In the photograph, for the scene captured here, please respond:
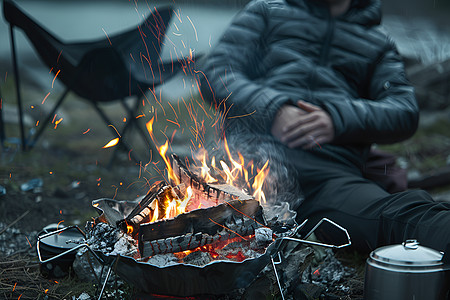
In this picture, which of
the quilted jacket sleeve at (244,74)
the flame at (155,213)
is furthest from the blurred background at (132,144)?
the flame at (155,213)

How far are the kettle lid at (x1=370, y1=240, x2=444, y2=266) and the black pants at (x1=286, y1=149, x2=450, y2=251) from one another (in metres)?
0.25

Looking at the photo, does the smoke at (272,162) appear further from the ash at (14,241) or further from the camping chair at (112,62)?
the camping chair at (112,62)

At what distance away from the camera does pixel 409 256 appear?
64.5 inches

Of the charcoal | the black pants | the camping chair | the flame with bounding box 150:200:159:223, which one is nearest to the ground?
the black pants

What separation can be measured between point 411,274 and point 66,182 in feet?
9.72

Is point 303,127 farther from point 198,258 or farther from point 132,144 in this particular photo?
point 132,144

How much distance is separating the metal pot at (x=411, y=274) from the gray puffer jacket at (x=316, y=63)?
43.8 inches

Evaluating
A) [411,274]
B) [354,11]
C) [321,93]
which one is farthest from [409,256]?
[354,11]

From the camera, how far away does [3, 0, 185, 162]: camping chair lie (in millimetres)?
3633

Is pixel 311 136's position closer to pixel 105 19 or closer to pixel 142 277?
pixel 142 277

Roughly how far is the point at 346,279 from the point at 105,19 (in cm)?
1150

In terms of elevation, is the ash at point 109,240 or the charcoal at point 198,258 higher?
the ash at point 109,240

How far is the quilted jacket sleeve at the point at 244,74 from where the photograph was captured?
2.64 m

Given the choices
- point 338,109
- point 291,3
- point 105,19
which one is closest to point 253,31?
point 291,3
